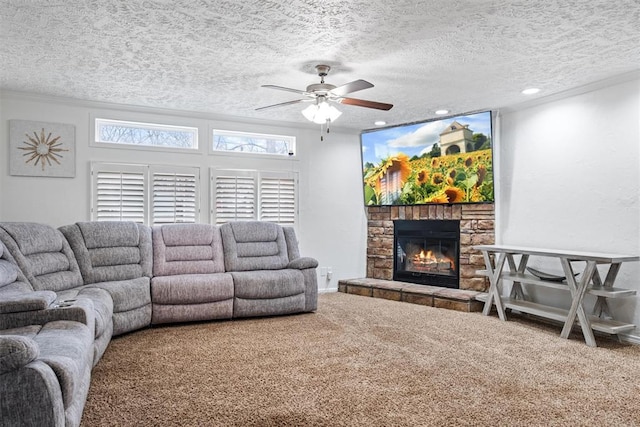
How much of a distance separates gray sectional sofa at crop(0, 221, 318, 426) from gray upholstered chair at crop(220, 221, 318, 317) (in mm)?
11

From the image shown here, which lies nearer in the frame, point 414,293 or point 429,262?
point 414,293

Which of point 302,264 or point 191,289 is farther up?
point 302,264

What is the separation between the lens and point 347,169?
6.59 metres

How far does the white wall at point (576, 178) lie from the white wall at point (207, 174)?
→ 7.17 feet

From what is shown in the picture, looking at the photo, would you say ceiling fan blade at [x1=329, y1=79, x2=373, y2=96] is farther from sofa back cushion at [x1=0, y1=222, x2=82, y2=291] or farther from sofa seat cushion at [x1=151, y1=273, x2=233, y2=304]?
sofa back cushion at [x1=0, y1=222, x2=82, y2=291]

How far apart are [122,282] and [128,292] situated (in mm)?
251

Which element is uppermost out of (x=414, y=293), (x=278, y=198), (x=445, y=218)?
(x=278, y=198)

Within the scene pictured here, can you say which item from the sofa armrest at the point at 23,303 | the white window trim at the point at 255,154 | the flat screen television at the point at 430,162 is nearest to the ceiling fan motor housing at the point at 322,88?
the white window trim at the point at 255,154

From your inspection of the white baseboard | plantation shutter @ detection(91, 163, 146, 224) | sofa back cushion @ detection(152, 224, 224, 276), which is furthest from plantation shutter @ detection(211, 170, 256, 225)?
the white baseboard

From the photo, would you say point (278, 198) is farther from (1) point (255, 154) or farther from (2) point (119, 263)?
(2) point (119, 263)

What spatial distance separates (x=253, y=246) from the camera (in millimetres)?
5199

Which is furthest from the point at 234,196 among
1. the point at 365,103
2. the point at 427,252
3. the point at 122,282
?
the point at 427,252

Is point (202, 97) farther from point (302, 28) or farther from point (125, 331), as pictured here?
point (125, 331)

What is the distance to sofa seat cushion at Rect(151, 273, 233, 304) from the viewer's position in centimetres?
429
